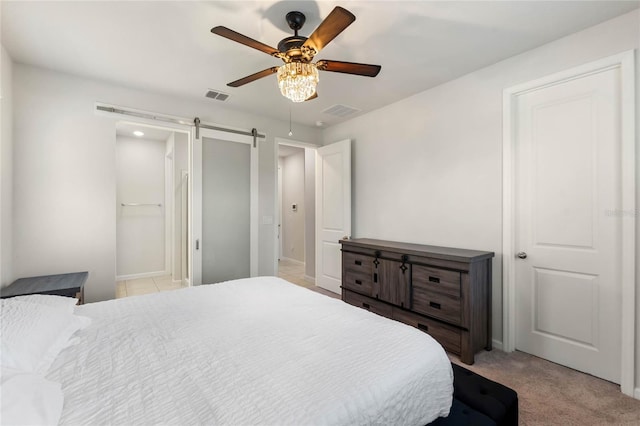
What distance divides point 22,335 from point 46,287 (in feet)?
5.44

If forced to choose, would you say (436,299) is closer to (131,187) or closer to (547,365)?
(547,365)

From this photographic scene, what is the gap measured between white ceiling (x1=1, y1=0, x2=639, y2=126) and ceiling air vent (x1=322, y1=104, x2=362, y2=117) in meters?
0.64

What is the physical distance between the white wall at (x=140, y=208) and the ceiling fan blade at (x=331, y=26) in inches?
186

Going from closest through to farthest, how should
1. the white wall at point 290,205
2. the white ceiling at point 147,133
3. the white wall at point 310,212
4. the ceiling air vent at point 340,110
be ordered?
the ceiling air vent at point 340,110 < the white ceiling at point 147,133 < the white wall at point 310,212 < the white wall at point 290,205

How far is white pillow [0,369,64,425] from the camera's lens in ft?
2.41

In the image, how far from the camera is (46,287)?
2342 millimetres

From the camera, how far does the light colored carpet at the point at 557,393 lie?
5.77 ft

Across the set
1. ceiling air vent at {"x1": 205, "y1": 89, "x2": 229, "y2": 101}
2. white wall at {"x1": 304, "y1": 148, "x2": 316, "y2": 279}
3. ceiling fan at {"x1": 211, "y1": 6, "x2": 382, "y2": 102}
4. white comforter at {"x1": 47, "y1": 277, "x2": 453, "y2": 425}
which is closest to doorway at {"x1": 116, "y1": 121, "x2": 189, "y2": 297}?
ceiling air vent at {"x1": 205, "y1": 89, "x2": 229, "y2": 101}

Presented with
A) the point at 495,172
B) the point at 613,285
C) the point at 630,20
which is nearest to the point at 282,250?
the point at 495,172

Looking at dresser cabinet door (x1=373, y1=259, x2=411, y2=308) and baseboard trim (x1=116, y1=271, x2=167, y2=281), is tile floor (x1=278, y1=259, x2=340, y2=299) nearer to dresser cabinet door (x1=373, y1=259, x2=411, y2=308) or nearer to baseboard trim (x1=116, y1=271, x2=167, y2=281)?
dresser cabinet door (x1=373, y1=259, x2=411, y2=308)

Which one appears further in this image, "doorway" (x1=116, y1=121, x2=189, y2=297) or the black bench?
"doorway" (x1=116, y1=121, x2=189, y2=297)

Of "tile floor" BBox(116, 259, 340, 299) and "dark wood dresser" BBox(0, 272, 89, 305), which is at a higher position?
"dark wood dresser" BBox(0, 272, 89, 305)

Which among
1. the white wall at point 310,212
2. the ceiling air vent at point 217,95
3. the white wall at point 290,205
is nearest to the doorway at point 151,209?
the ceiling air vent at point 217,95

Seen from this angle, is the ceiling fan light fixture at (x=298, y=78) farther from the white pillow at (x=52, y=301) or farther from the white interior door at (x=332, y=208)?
the white interior door at (x=332, y=208)
